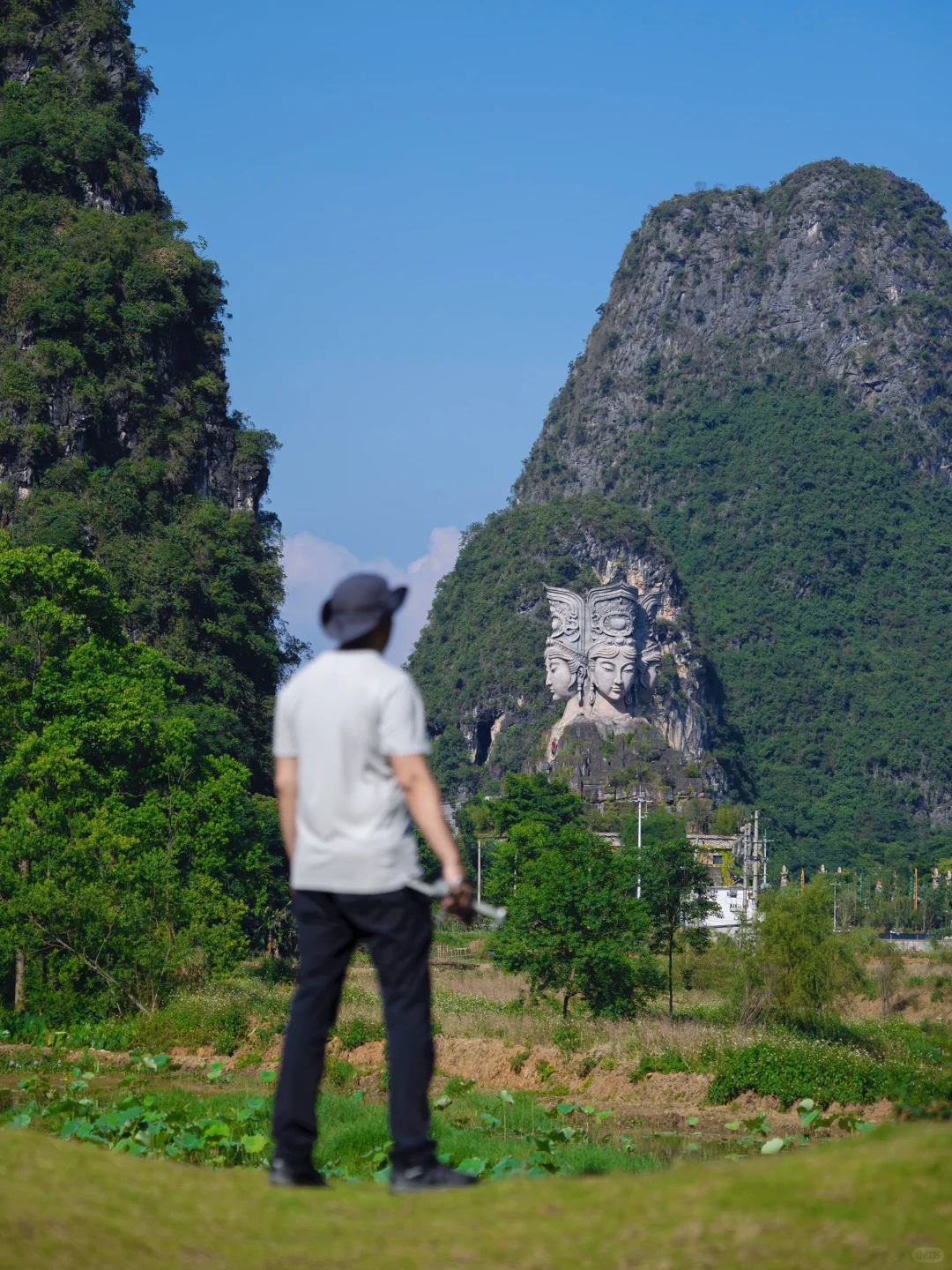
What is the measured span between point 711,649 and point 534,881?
123m

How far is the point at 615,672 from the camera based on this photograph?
260 ft

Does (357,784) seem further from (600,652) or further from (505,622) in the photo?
(505,622)

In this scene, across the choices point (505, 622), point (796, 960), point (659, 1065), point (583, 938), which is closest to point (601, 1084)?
point (659, 1065)

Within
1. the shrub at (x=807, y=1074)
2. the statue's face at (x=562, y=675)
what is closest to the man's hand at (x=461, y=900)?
the shrub at (x=807, y=1074)

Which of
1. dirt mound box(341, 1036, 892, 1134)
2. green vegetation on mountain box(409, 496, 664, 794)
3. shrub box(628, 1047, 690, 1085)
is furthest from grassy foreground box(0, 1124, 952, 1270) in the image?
green vegetation on mountain box(409, 496, 664, 794)

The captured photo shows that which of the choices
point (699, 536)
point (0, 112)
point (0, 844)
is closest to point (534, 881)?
point (0, 844)

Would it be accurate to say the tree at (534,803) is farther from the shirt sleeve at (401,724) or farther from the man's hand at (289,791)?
the shirt sleeve at (401,724)

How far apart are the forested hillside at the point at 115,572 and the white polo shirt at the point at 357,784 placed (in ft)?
58.8

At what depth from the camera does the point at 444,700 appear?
401 ft

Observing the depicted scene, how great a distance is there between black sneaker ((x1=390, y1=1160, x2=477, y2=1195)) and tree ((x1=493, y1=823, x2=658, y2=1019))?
18947 millimetres

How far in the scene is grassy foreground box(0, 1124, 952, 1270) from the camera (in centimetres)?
373

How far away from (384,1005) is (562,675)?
76619 millimetres

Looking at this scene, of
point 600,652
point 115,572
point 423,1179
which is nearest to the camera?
point 423,1179

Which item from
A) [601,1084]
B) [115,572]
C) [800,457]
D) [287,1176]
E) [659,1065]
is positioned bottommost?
[601,1084]
